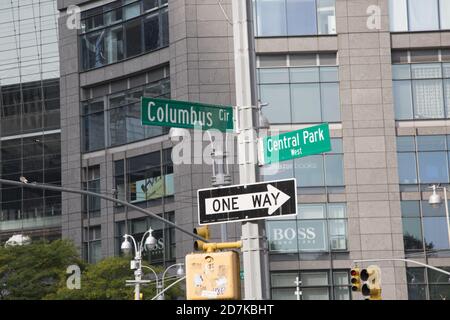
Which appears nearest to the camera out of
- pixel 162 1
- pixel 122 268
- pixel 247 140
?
pixel 247 140

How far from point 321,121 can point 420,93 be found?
18.1ft

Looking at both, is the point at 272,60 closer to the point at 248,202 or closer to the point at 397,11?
the point at 397,11

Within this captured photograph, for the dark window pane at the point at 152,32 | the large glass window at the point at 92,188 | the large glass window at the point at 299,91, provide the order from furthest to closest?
the large glass window at the point at 92,188
the dark window pane at the point at 152,32
the large glass window at the point at 299,91

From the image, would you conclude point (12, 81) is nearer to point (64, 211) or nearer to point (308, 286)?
point (64, 211)

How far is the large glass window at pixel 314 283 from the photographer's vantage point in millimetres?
48406

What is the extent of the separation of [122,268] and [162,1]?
15864mm

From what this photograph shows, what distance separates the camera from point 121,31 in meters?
55.1

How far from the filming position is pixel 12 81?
195 ft

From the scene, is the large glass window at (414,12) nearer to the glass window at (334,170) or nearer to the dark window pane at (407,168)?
the dark window pane at (407,168)

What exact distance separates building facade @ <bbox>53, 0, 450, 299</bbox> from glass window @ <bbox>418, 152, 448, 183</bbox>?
5 cm

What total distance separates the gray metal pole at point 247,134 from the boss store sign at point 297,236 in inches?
1456

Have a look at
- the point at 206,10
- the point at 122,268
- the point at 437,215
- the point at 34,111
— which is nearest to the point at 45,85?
the point at 34,111

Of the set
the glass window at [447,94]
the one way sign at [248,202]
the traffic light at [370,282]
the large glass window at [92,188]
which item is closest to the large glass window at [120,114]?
the large glass window at [92,188]

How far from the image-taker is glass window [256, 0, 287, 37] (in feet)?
166
